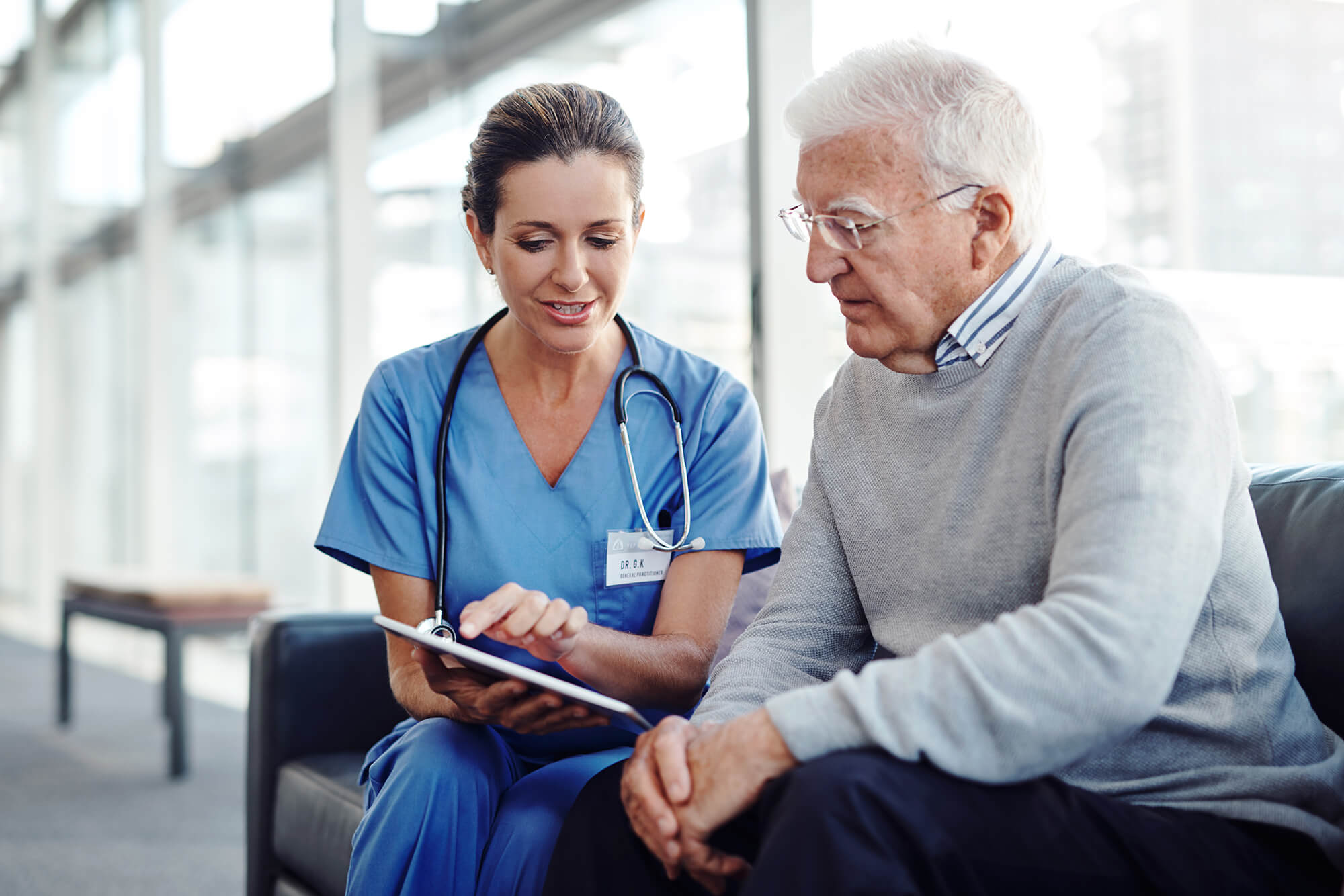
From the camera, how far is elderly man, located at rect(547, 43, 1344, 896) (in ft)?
2.81

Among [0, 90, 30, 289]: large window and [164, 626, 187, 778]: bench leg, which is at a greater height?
[0, 90, 30, 289]: large window

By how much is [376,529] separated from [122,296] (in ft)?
18.5

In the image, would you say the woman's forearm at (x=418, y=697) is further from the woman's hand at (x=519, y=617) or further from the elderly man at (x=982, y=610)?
the elderly man at (x=982, y=610)

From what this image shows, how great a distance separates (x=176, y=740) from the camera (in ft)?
10.7

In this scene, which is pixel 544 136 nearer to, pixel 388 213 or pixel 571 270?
pixel 571 270

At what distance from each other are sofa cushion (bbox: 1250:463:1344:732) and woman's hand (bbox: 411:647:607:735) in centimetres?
68

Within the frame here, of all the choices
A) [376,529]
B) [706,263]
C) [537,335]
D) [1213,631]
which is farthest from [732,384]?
[706,263]

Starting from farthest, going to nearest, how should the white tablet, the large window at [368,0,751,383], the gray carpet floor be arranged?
the large window at [368,0,751,383], the gray carpet floor, the white tablet

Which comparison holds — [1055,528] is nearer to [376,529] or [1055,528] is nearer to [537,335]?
[537,335]

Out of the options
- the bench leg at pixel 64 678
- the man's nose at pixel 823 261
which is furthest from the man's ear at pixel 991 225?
the bench leg at pixel 64 678

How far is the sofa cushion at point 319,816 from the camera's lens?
5.25ft

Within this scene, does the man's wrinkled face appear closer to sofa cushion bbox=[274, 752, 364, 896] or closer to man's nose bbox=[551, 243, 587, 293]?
man's nose bbox=[551, 243, 587, 293]

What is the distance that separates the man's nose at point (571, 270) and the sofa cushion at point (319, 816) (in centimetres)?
73

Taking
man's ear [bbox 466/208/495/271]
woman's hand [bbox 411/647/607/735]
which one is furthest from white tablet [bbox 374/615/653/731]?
man's ear [bbox 466/208/495/271]
